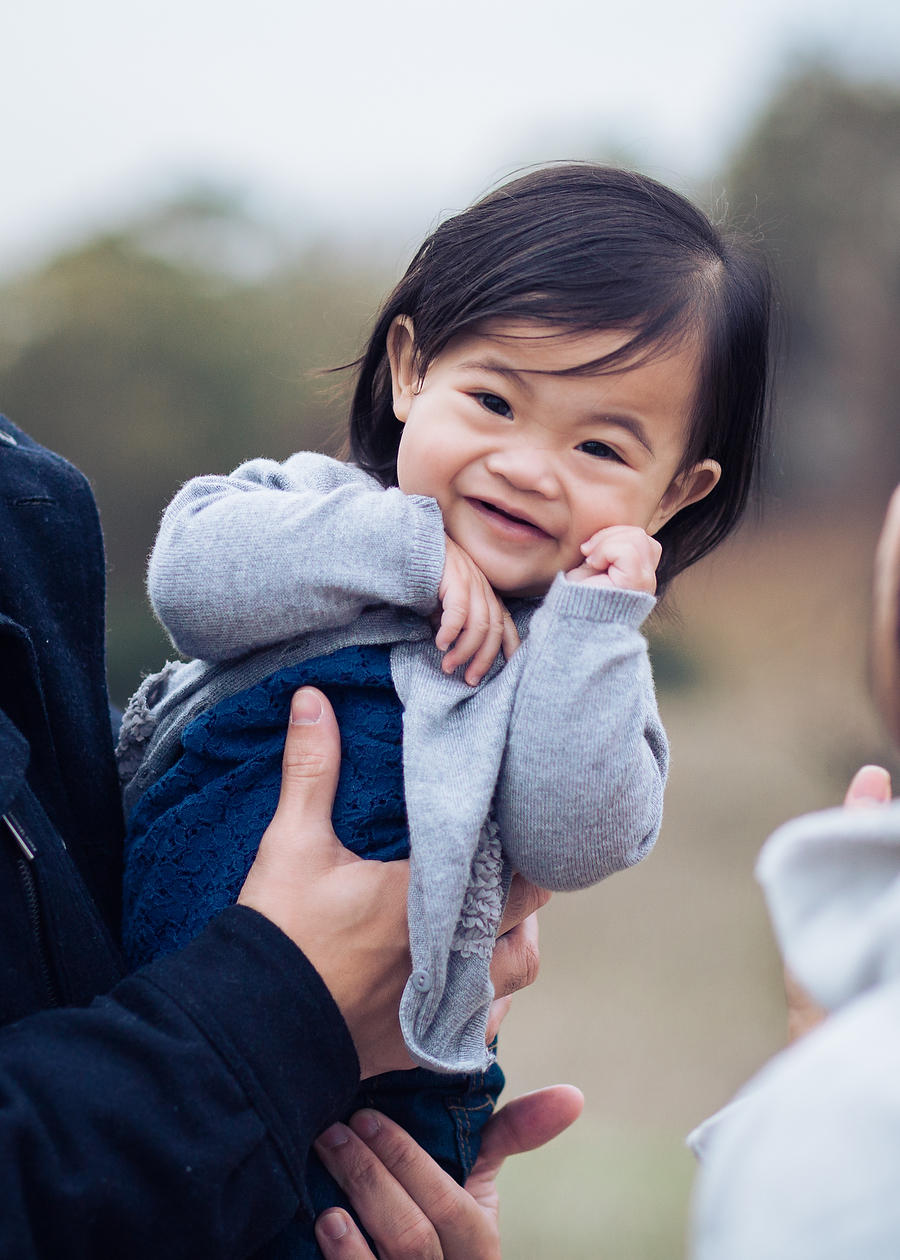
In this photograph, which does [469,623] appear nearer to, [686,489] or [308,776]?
[308,776]

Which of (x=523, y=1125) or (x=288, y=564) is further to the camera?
(x=523, y=1125)

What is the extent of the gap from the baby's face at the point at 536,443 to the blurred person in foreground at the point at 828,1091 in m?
0.56

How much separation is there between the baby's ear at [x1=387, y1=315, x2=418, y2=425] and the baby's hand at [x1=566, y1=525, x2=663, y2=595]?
0.30 metres

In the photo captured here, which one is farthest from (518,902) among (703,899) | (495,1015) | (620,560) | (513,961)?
(703,899)

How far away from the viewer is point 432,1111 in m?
1.20

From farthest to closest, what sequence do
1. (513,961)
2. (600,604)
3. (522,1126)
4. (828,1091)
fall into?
(522,1126) < (513,961) < (600,604) < (828,1091)

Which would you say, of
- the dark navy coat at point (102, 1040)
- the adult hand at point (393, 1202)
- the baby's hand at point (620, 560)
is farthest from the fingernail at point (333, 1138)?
the baby's hand at point (620, 560)

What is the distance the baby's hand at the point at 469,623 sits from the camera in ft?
3.43

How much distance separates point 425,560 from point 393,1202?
0.71 metres

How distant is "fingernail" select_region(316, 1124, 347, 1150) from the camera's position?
1.10m

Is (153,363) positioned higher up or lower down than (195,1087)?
lower down

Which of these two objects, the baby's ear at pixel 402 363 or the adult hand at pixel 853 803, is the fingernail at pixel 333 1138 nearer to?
the adult hand at pixel 853 803

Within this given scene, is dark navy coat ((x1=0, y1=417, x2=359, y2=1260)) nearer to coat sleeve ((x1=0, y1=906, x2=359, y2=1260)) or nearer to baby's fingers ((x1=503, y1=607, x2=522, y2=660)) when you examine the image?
coat sleeve ((x1=0, y1=906, x2=359, y2=1260))

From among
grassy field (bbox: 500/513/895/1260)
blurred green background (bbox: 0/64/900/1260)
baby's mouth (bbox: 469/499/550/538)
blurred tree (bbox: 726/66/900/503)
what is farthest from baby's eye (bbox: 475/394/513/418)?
blurred tree (bbox: 726/66/900/503)
